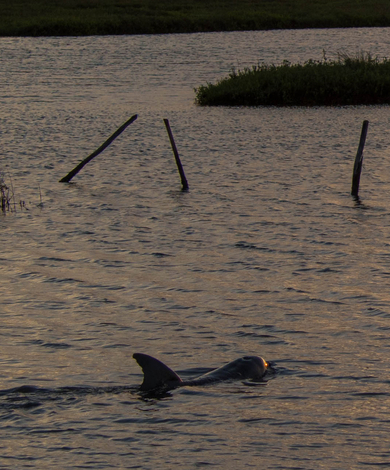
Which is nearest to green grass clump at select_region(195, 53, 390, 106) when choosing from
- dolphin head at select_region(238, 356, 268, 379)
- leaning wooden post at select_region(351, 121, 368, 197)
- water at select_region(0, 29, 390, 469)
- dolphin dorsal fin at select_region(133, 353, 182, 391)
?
water at select_region(0, 29, 390, 469)

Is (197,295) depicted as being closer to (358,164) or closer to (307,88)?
(358,164)

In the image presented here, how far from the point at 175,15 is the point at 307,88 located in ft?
164

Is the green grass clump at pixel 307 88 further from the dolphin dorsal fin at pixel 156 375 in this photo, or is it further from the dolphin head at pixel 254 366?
the dolphin dorsal fin at pixel 156 375

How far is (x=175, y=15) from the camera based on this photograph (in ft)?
292

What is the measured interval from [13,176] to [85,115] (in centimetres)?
1346

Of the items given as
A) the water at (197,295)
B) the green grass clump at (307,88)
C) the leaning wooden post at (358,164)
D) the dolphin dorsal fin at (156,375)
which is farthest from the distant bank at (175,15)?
the dolphin dorsal fin at (156,375)

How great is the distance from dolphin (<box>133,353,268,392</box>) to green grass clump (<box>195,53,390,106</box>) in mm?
30935

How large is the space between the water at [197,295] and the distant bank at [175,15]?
4726 centimetres

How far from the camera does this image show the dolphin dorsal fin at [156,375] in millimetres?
10783

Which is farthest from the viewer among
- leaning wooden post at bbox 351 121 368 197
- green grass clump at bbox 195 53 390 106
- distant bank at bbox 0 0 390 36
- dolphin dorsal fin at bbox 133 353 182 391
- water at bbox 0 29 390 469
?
distant bank at bbox 0 0 390 36

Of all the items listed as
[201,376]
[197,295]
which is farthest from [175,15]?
[201,376]

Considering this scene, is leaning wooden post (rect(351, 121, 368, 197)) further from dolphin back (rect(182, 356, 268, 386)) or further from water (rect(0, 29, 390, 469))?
dolphin back (rect(182, 356, 268, 386))

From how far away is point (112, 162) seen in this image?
1162 inches

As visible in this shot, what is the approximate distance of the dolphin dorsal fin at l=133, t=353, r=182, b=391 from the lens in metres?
10.8
